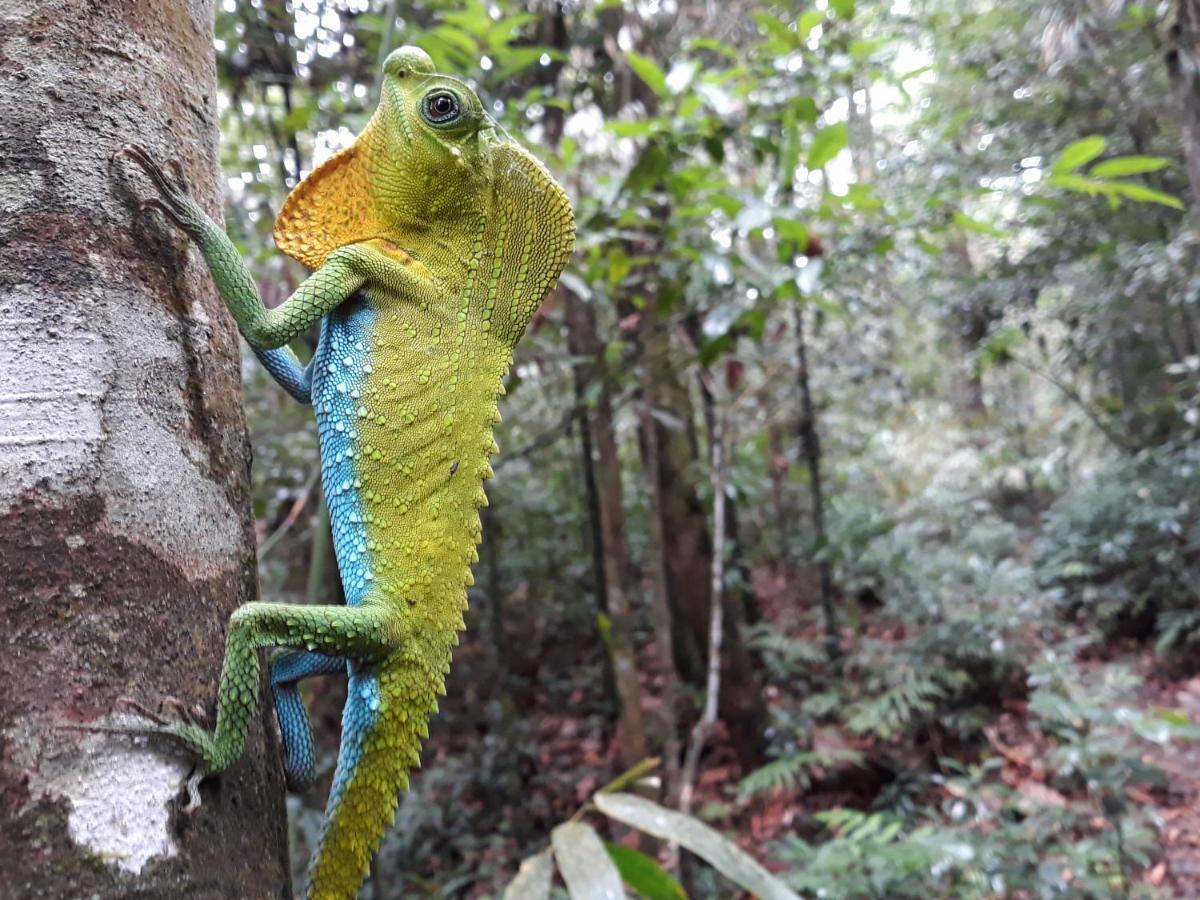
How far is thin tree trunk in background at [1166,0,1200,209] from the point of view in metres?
5.30

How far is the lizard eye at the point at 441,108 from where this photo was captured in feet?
5.47

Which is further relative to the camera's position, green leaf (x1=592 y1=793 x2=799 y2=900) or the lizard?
green leaf (x1=592 y1=793 x2=799 y2=900)

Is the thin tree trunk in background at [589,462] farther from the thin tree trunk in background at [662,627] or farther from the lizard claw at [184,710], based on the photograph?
the lizard claw at [184,710]

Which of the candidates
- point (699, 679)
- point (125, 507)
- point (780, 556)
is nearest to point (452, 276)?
point (125, 507)

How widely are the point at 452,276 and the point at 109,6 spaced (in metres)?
0.71

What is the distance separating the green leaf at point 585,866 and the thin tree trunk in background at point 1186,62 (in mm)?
6032

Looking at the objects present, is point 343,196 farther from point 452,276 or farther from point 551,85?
point 551,85

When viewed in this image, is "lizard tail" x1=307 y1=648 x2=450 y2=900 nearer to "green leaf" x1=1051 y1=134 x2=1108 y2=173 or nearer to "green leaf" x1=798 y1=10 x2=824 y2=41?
"green leaf" x1=798 y1=10 x2=824 y2=41

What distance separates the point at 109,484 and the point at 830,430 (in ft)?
33.1

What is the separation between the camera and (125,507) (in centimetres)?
98

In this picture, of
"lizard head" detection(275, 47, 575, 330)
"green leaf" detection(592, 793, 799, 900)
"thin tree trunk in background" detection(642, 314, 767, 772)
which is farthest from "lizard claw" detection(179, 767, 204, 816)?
"thin tree trunk in background" detection(642, 314, 767, 772)

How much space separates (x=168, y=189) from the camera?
3.74 ft

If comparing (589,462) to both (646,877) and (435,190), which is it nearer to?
(646,877)

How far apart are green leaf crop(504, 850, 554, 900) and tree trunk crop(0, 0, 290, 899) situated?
3.73 ft
